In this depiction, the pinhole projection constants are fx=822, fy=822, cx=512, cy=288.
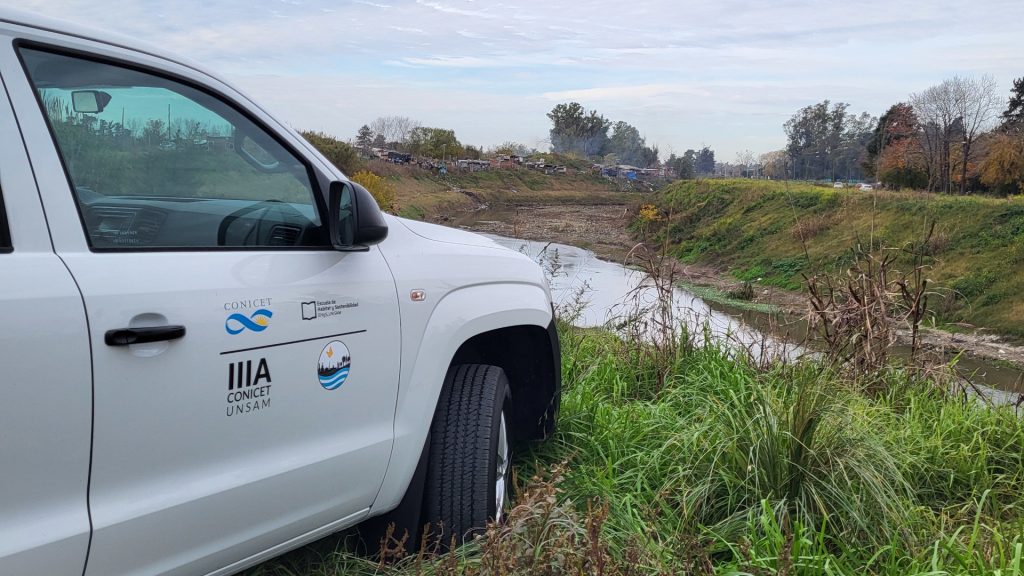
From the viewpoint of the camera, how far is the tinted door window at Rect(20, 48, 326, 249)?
2045 millimetres

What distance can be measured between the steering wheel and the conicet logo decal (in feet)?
0.85

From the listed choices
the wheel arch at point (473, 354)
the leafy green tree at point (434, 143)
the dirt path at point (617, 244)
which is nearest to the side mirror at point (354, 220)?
the wheel arch at point (473, 354)

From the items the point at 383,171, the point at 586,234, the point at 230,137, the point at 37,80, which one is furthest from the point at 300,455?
the point at 383,171

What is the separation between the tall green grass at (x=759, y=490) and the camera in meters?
2.49

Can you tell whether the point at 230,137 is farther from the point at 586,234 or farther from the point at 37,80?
the point at 586,234

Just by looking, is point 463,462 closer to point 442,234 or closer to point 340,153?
point 442,234

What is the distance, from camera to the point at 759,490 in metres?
3.37

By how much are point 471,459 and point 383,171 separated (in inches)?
2114

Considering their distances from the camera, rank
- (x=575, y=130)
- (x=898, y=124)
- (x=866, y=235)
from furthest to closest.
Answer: (x=575, y=130)
(x=866, y=235)
(x=898, y=124)

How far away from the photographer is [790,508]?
3352mm

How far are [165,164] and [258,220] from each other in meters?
0.31

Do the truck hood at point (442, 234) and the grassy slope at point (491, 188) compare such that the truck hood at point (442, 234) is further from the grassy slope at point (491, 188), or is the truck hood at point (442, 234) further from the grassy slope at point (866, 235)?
the grassy slope at point (491, 188)

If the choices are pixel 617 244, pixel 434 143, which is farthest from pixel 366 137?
pixel 617 244

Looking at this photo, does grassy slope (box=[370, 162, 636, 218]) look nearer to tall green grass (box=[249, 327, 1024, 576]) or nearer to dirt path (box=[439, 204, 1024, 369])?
dirt path (box=[439, 204, 1024, 369])
